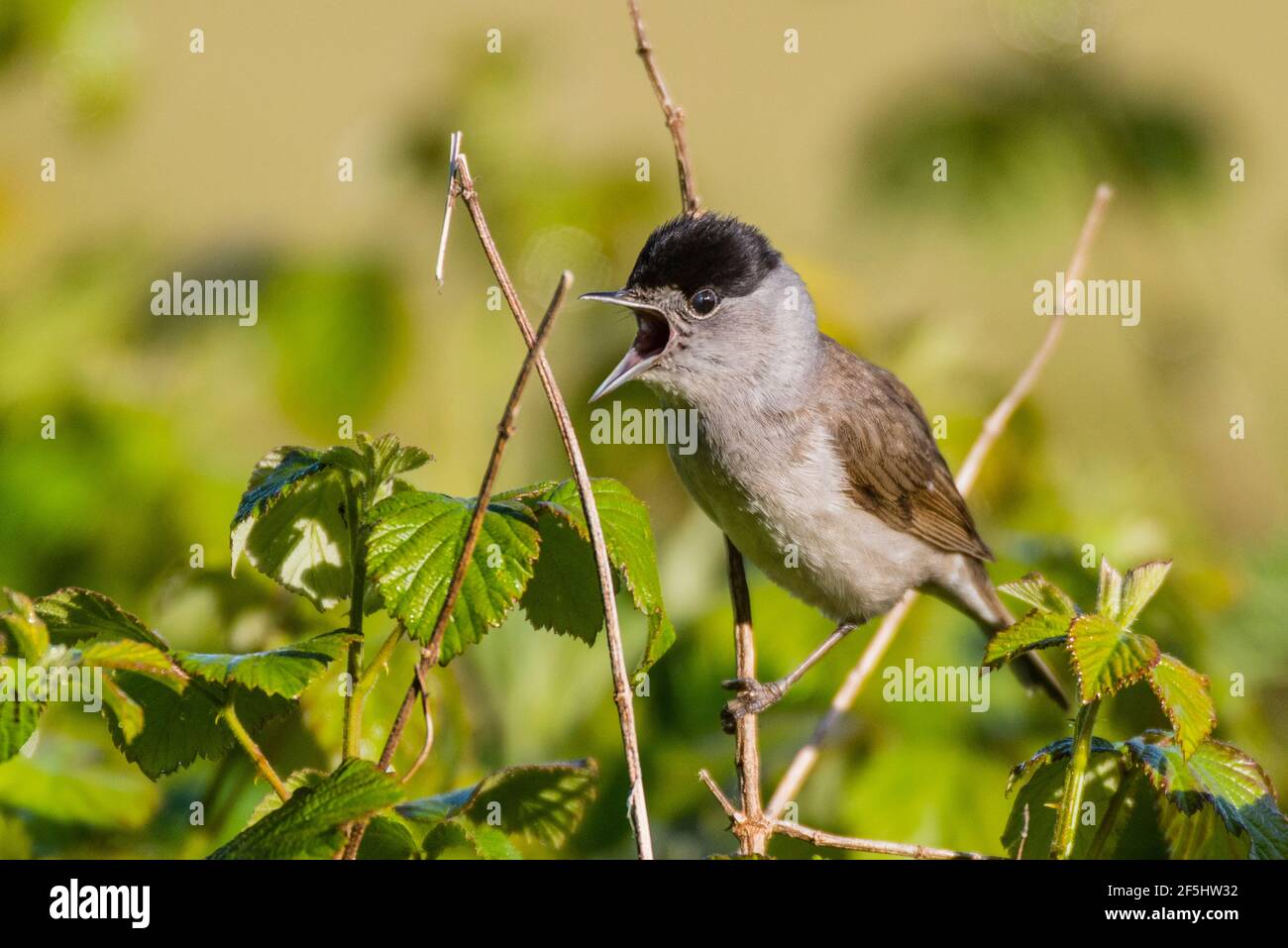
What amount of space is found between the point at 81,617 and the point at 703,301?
76.8 inches

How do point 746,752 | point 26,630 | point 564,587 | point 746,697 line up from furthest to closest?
1. point 746,697
2. point 746,752
3. point 564,587
4. point 26,630

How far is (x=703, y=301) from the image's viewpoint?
3.32 metres

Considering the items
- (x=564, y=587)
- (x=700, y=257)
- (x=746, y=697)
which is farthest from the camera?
(x=700, y=257)

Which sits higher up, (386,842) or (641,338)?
(641,338)

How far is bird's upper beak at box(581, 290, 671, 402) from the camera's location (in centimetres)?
312

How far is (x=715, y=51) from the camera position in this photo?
30.4ft

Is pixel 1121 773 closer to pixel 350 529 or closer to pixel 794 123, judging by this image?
pixel 350 529

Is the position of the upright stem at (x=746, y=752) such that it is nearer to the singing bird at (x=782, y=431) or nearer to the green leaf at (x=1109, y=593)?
the singing bird at (x=782, y=431)

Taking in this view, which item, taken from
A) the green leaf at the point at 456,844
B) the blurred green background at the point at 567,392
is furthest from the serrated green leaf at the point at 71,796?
the green leaf at the point at 456,844

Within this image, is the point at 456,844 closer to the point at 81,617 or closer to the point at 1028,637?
the point at 81,617

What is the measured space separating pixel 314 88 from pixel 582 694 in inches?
272

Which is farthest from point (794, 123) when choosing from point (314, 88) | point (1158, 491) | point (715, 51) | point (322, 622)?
point (322, 622)

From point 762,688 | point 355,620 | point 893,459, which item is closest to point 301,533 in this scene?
point 355,620

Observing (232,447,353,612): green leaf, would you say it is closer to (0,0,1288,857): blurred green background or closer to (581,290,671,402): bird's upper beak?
(0,0,1288,857): blurred green background
